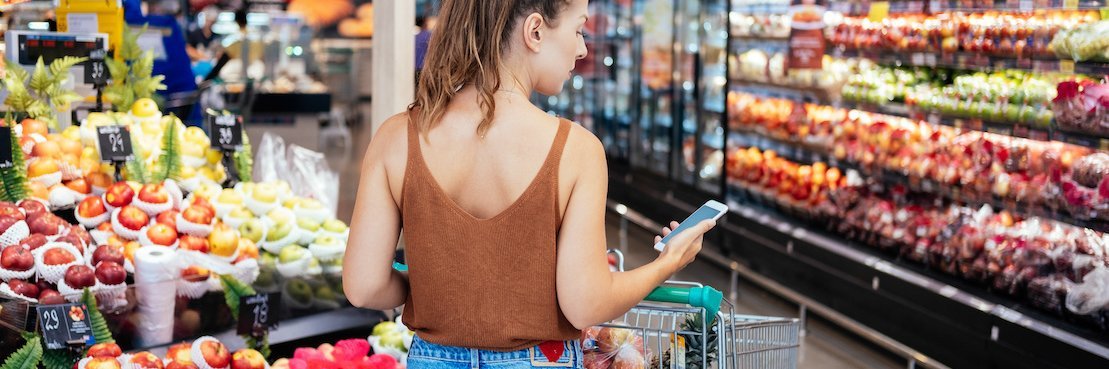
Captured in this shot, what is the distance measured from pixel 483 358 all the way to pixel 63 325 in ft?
5.08

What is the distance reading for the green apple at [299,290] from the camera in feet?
11.0

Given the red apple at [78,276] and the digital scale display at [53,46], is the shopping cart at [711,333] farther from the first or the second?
the digital scale display at [53,46]

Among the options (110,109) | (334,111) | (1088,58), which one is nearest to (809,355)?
(1088,58)

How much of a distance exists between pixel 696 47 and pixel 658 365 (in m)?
4.86

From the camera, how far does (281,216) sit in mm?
3516

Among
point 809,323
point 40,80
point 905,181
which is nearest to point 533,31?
point 40,80

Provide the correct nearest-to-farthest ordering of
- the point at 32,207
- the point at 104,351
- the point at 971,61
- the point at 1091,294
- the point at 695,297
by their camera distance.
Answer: the point at 695,297 < the point at 104,351 < the point at 32,207 < the point at 1091,294 < the point at 971,61

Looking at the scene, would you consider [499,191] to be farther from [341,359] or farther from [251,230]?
[251,230]

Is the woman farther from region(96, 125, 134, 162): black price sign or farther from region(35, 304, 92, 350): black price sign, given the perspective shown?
region(96, 125, 134, 162): black price sign

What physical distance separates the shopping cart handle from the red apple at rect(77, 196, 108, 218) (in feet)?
6.86

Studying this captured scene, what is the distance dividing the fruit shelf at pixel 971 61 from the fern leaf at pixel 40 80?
3.45 meters

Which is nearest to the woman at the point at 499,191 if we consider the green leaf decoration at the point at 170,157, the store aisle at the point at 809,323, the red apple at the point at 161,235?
the red apple at the point at 161,235

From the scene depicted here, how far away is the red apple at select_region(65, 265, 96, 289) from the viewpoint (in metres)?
2.96

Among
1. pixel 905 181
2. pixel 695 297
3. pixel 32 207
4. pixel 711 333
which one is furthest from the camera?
pixel 905 181
